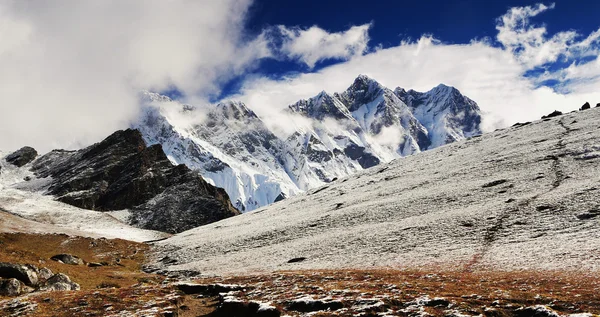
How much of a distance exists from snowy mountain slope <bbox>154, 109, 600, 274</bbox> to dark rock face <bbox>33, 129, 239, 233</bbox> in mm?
79492

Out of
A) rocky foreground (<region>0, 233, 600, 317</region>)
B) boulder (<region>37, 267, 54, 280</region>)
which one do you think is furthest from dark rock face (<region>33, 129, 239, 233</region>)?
rocky foreground (<region>0, 233, 600, 317</region>)

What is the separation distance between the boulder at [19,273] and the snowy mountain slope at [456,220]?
19.5m

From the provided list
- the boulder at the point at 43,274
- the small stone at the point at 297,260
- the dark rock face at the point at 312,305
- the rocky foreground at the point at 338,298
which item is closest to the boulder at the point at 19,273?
the rocky foreground at the point at 338,298

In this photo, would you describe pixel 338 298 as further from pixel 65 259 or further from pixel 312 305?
pixel 65 259

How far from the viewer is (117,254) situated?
63.8m

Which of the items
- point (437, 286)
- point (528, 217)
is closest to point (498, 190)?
point (528, 217)

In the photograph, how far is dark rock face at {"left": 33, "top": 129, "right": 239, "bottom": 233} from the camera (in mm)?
152250

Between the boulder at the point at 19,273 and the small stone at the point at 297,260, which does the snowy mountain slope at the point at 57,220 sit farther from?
the boulder at the point at 19,273

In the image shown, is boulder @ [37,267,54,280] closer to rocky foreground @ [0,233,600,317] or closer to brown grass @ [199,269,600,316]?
rocky foreground @ [0,233,600,317]

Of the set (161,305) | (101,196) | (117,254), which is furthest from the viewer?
(101,196)

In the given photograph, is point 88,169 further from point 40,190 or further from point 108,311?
point 108,311

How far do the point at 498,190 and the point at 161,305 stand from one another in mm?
49273

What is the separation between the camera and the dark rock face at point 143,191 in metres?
152

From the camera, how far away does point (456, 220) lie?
4316cm
